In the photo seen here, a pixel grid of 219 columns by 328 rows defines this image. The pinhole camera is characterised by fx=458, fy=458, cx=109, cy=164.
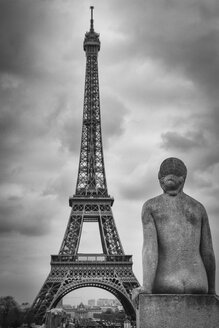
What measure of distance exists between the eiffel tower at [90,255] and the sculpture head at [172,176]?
5615 centimetres

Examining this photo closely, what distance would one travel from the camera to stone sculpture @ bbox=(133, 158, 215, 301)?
548 centimetres

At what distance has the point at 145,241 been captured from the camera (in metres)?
5.73

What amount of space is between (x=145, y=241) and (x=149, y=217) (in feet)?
1.00

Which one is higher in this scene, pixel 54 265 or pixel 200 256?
pixel 54 265

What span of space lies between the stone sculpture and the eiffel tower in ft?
184

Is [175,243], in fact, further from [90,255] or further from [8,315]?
[8,315]

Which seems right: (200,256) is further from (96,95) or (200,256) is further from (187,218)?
(96,95)

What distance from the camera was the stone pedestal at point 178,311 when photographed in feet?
17.0

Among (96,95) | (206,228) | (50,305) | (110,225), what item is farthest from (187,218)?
(96,95)

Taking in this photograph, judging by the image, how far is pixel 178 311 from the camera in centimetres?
520

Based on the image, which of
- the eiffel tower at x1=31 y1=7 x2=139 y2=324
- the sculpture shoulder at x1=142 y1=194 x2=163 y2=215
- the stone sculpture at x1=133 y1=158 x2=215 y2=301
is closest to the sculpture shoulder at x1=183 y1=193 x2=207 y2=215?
the stone sculpture at x1=133 y1=158 x2=215 y2=301

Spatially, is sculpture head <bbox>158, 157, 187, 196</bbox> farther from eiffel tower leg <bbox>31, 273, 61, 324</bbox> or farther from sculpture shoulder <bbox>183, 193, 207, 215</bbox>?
eiffel tower leg <bbox>31, 273, 61, 324</bbox>

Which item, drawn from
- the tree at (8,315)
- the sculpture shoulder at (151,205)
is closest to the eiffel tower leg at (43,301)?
the tree at (8,315)

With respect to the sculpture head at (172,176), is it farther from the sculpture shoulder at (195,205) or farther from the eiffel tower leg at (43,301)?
the eiffel tower leg at (43,301)
